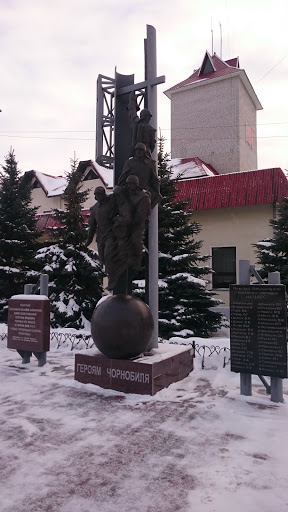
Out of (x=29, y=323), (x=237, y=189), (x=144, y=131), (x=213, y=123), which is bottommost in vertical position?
(x=29, y=323)

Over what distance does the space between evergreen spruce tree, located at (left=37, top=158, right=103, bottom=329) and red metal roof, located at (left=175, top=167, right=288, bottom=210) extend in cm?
435

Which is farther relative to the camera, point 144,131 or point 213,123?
point 213,123

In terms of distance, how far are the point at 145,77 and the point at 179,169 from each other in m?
14.0

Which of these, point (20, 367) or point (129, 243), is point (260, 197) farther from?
point (20, 367)

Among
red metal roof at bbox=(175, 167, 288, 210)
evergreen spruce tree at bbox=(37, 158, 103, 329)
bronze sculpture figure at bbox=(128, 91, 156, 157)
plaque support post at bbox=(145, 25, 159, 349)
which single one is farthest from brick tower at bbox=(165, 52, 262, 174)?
bronze sculpture figure at bbox=(128, 91, 156, 157)

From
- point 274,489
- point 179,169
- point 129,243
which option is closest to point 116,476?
point 274,489

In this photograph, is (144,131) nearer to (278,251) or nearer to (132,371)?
(132,371)

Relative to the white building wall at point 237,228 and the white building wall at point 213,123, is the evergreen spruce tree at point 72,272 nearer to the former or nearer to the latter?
the white building wall at point 237,228

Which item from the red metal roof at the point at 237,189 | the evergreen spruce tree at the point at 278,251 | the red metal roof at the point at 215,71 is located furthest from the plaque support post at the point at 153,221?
the red metal roof at the point at 215,71

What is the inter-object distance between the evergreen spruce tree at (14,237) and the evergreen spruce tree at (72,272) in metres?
2.71

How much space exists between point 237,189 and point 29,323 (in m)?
11.2

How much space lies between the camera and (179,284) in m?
11.9

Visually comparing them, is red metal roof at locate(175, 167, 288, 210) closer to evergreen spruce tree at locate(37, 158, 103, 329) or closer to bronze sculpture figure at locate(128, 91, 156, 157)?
evergreen spruce tree at locate(37, 158, 103, 329)

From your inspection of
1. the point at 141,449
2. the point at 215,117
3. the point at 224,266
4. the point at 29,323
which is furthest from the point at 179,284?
the point at 215,117
